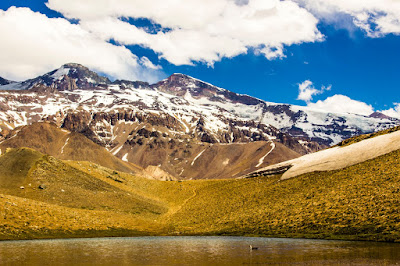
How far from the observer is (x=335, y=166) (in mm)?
79250

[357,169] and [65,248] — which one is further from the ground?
[357,169]

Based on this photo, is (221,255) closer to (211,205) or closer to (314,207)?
(314,207)

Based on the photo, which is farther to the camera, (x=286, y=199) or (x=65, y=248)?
(x=286, y=199)

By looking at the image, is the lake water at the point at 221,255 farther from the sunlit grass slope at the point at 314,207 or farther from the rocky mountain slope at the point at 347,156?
the rocky mountain slope at the point at 347,156

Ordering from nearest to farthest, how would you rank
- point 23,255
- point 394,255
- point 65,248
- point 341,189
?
point 394,255 → point 23,255 → point 65,248 → point 341,189

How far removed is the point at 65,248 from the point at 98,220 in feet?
96.6

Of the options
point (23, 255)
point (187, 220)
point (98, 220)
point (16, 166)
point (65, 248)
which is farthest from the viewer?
point (16, 166)

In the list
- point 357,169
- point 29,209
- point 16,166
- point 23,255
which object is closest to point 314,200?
point 357,169

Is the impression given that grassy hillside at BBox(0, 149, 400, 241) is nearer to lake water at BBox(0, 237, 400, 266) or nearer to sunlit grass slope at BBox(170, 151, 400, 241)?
sunlit grass slope at BBox(170, 151, 400, 241)

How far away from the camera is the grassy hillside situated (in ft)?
172

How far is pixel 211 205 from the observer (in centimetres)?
8838

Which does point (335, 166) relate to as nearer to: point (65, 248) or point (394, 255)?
point (394, 255)

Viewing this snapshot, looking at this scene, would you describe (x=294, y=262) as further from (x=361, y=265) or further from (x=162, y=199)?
(x=162, y=199)

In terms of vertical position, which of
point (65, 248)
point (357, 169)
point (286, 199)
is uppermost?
point (357, 169)
